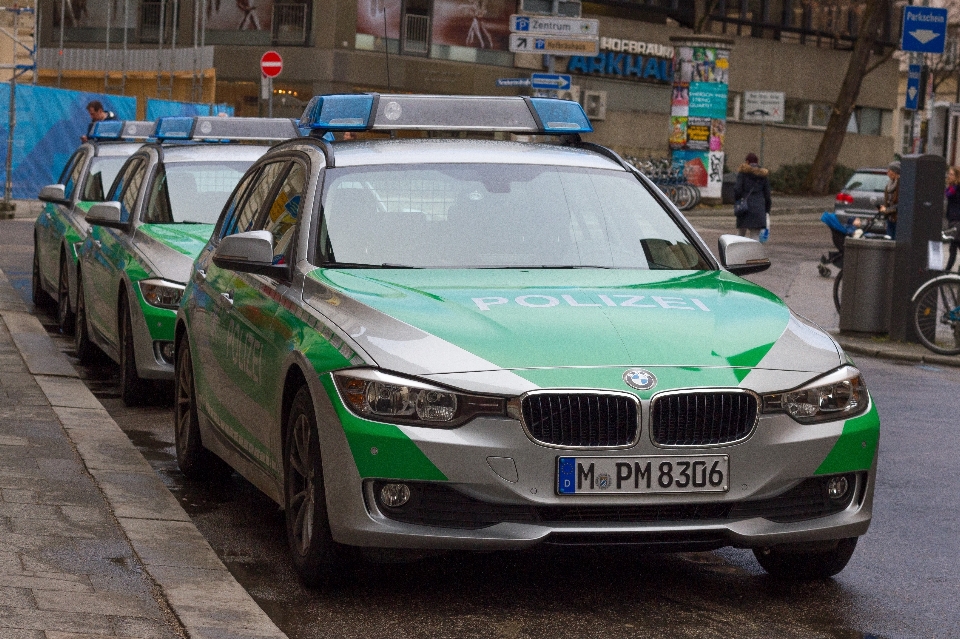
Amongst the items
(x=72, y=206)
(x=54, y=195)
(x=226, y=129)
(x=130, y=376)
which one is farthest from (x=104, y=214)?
(x=72, y=206)

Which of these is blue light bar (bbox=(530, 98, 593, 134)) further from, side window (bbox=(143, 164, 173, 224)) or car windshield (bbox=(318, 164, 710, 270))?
side window (bbox=(143, 164, 173, 224))

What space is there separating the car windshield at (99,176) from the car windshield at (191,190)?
7.41 ft

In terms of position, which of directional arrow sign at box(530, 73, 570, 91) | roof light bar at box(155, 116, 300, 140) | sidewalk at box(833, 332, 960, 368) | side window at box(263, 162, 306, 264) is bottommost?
sidewalk at box(833, 332, 960, 368)

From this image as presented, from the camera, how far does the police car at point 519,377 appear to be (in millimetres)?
5059

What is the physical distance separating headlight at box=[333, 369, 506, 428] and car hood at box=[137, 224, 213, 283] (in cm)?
482

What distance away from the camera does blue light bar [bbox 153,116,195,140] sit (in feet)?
41.7

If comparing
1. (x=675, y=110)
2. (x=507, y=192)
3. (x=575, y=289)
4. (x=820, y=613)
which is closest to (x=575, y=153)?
(x=507, y=192)

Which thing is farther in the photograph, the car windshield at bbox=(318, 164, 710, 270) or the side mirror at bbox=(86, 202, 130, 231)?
the side mirror at bbox=(86, 202, 130, 231)

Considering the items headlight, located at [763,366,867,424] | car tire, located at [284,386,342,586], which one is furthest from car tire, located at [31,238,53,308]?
headlight, located at [763,366,867,424]

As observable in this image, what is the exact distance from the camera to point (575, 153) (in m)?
7.01

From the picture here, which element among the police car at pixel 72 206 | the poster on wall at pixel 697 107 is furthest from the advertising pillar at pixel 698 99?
the police car at pixel 72 206

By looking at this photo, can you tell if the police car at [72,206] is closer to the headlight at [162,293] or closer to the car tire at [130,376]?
the car tire at [130,376]

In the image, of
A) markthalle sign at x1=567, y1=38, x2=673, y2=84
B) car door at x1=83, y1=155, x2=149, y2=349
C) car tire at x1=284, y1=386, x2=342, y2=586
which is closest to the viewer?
car tire at x1=284, y1=386, x2=342, y2=586

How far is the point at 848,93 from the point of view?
51.1 metres
